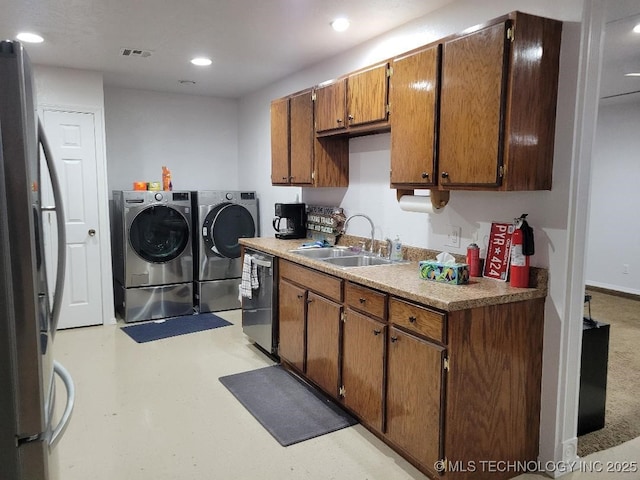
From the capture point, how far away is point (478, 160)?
2.26m

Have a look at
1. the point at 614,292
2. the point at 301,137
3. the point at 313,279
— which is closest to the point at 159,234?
the point at 301,137

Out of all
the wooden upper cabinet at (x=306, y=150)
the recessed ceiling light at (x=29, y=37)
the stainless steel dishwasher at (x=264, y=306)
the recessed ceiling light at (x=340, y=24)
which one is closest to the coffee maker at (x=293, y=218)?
the wooden upper cabinet at (x=306, y=150)

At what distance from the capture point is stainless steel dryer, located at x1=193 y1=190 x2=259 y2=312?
5035mm

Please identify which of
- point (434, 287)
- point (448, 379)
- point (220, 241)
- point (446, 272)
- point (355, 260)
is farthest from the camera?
point (220, 241)

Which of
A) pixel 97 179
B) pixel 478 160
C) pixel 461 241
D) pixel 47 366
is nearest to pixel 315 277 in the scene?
pixel 461 241

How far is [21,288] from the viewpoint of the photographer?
1.25 m

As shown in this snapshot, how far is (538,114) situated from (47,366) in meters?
2.19

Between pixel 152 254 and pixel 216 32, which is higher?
pixel 216 32

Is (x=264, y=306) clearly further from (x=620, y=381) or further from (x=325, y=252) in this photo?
(x=620, y=381)

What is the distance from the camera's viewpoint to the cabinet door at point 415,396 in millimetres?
2121

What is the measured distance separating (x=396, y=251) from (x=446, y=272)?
0.82 metres

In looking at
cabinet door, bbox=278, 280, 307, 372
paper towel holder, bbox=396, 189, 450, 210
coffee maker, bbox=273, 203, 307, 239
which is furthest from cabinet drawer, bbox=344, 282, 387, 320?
coffee maker, bbox=273, 203, 307, 239

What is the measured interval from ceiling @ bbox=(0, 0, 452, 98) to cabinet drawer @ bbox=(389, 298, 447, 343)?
1.76 m

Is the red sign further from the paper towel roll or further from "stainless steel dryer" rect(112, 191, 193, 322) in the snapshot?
"stainless steel dryer" rect(112, 191, 193, 322)
